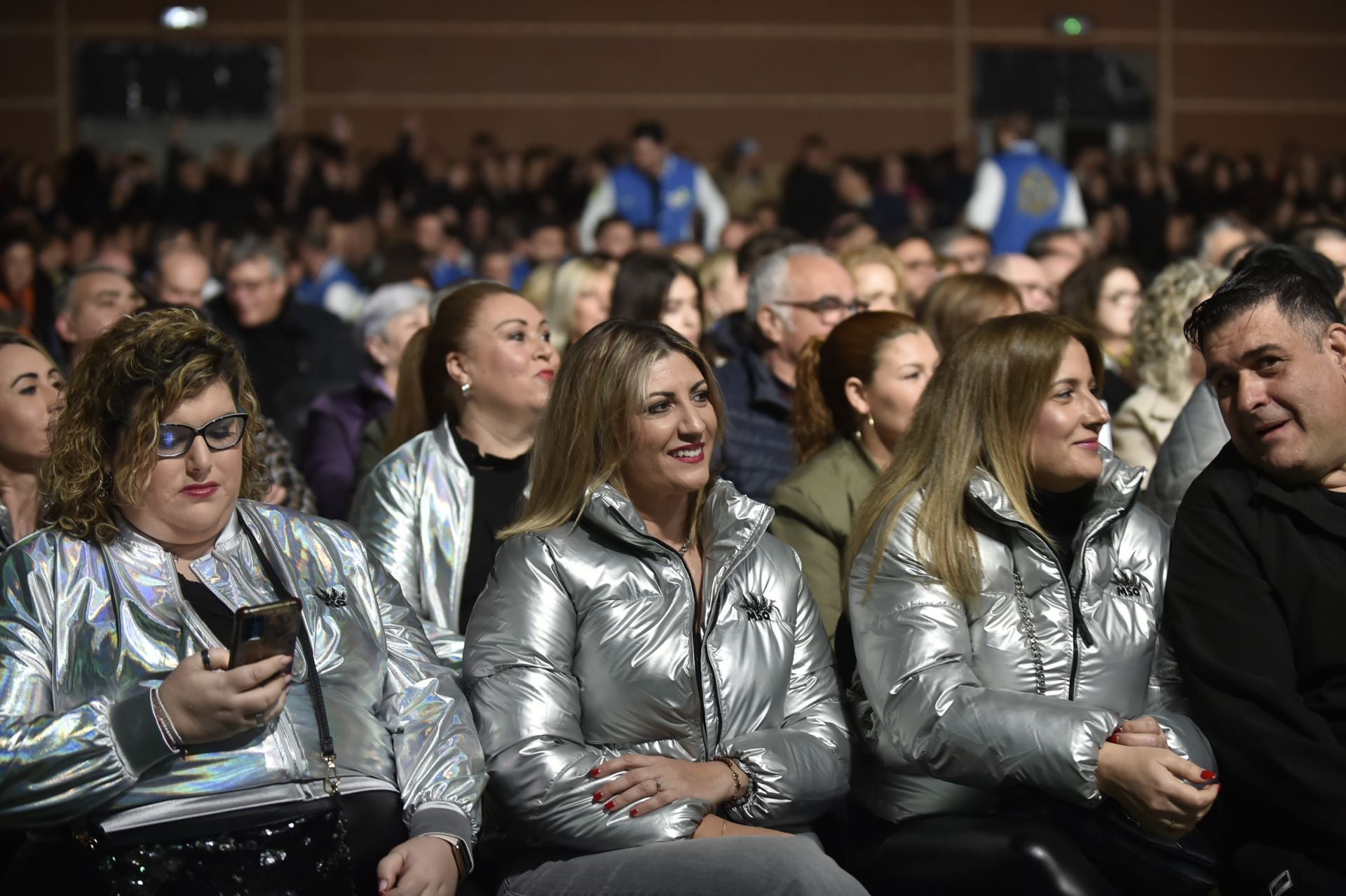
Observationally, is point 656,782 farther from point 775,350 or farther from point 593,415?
point 775,350

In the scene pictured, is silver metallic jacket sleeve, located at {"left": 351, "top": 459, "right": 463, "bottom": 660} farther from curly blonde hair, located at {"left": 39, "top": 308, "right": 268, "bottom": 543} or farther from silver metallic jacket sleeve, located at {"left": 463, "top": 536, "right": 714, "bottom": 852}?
curly blonde hair, located at {"left": 39, "top": 308, "right": 268, "bottom": 543}

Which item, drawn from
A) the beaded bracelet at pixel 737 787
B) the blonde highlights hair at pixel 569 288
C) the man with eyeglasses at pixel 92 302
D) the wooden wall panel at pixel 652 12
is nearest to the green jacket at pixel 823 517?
the beaded bracelet at pixel 737 787

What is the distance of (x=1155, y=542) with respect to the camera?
9.48 feet

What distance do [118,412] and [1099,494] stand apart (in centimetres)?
183

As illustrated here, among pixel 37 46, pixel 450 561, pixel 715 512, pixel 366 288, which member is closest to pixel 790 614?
pixel 715 512

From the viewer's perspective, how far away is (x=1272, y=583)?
2629 millimetres

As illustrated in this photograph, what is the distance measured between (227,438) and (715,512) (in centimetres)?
94

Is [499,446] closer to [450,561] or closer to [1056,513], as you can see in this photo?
[450,561]

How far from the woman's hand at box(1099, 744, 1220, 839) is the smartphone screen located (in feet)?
4.53

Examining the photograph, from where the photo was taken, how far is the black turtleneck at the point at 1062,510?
295cm

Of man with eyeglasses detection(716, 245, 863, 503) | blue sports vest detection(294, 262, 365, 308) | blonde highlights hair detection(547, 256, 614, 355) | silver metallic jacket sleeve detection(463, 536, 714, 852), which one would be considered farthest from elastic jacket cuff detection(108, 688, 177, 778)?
blue sports vest detection(294, 262, 365, 308)

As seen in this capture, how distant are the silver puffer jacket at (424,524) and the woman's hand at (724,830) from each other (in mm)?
960

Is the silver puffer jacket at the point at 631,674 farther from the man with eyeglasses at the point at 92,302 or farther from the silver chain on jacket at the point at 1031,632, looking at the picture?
the man with eyeglasses at the point at 92,302

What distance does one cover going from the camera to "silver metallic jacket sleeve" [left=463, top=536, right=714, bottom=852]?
255 centimetres
